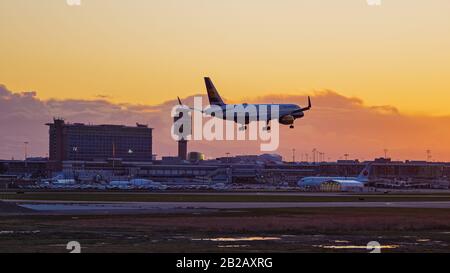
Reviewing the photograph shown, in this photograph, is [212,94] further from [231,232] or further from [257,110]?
[231,232]

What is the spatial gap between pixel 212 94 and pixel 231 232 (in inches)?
2760

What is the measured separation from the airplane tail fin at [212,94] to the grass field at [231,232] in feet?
147

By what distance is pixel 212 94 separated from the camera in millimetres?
132750

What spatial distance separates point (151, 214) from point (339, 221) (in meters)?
21.6

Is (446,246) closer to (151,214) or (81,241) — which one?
(81,241)

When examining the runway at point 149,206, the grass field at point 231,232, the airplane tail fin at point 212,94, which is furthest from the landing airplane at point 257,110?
the grass field at point 231,232

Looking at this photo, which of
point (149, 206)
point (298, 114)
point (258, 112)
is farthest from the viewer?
point (298, 114)

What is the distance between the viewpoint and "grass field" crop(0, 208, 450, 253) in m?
52.2

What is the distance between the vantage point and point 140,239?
5691 cm

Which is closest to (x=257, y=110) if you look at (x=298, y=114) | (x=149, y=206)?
(x=298, y=114)

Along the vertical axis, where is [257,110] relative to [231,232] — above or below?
above

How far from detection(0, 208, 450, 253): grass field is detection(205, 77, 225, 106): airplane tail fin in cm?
4477
